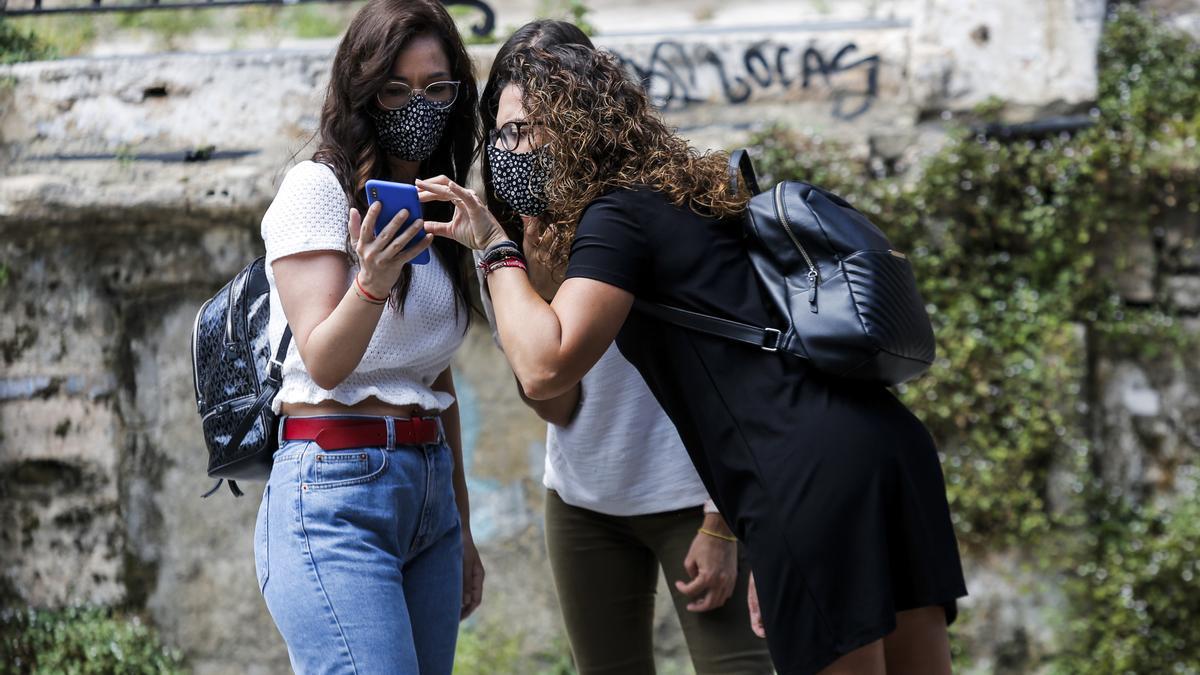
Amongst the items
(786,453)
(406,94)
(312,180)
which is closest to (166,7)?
(406,94)

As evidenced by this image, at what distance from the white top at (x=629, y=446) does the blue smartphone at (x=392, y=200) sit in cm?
69

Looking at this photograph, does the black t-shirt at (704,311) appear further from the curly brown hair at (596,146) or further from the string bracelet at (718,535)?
the string bracelet at (718,535)

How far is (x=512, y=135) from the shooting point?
2.07 meters

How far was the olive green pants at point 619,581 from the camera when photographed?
244 centimetres

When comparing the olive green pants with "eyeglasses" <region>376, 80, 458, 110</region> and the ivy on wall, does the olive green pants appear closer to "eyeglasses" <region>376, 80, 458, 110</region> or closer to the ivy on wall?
"eyeglasses" <region>376, 80, 458, 110</region>

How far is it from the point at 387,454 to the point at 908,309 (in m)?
0.94

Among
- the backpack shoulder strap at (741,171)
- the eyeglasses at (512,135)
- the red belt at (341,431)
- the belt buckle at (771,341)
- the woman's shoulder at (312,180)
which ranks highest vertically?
the eyeglasses at (512,135)

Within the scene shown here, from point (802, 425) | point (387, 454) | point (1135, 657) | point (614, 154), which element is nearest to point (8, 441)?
point (387, 454)

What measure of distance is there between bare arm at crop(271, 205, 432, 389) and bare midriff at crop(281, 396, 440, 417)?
59 mm

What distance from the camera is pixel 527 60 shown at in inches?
82.7

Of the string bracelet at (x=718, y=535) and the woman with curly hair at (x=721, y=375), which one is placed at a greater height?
the woman with curly hair at (x=721, y=375)

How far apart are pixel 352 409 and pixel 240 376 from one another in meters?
0.28

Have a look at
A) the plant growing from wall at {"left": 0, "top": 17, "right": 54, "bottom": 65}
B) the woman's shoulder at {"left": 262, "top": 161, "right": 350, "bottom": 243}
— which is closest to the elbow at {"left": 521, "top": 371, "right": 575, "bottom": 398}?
the woman's shoulder at {"left": 262, "top": 161, "right": 350, "bottom": 243}

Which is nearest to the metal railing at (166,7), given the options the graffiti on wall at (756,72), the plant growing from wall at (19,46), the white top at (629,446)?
the plant growing from wall at (19,46)
